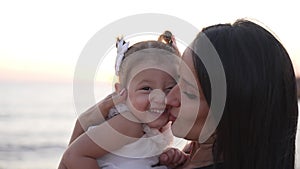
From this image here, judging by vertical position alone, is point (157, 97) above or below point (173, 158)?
above

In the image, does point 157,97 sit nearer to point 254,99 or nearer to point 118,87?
point 118,87

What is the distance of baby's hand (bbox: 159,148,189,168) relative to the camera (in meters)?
2.32

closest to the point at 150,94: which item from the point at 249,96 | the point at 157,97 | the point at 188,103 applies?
the point at 157,97

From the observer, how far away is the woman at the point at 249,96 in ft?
6.41

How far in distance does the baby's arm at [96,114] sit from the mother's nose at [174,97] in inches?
10.6

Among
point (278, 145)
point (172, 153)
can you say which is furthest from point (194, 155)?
point (278, 145)

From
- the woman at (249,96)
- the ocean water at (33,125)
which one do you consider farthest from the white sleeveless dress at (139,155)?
the ocean water at (33,125)

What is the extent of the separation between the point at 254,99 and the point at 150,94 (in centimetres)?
47

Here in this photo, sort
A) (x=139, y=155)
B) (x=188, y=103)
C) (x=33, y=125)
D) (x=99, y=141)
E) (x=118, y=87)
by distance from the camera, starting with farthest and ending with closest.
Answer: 1. (x=33, y=125)
2. (x=118, y=87)
3. (x=139, y=155)
4. (x=99, y=141)
5. (x=188, y=103)

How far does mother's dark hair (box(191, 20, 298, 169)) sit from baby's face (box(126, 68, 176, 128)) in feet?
1.06

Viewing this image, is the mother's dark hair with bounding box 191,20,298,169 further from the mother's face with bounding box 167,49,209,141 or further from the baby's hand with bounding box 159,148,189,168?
the baby's hand with bounding box 159,148,189,168

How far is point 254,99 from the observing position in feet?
6.42

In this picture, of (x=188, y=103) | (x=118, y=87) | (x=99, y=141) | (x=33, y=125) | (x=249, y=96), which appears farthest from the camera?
(x=33, y=125)

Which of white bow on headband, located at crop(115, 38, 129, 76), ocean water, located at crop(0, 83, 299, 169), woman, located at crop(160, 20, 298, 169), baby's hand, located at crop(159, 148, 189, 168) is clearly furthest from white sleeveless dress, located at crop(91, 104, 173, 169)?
ocean water, located at crop(0, 83, 299, 169)
